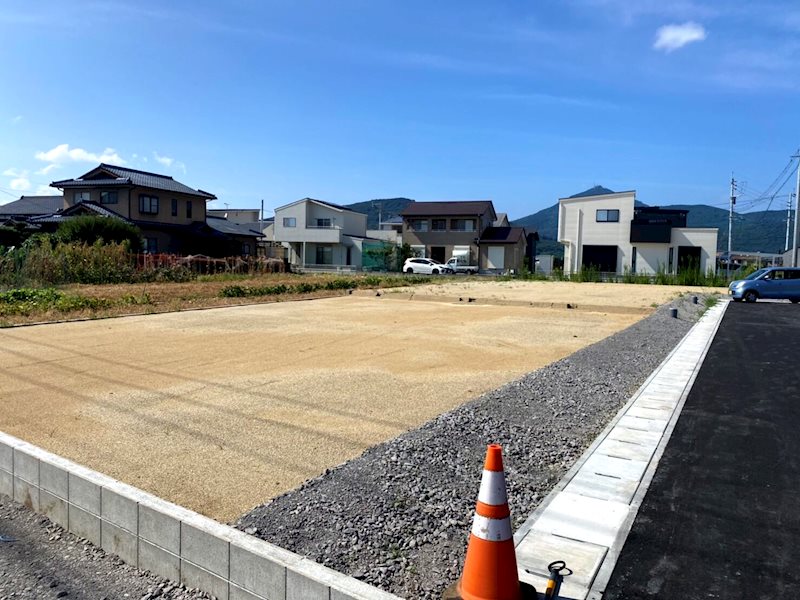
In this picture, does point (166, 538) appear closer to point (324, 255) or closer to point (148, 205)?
point (148, 205)

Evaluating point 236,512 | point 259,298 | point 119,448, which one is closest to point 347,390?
point 119,448

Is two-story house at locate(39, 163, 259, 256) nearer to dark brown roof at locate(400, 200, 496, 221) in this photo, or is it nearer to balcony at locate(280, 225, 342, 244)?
balcony at locate(280, 225, 342, 244)

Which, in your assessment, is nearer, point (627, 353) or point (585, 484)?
point (585, 484)

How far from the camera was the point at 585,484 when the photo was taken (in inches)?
147

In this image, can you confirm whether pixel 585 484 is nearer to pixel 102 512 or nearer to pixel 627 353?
pixel 102 512

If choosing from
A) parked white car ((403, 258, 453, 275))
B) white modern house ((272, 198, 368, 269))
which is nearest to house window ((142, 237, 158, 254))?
white modern house ((272, 198, 368, 269))

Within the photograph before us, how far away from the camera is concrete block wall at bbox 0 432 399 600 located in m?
2.49

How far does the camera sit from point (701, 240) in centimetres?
4031

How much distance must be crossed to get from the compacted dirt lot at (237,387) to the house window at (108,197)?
27.2m

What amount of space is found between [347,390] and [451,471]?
2823mm

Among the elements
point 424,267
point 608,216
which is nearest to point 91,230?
point 424,267

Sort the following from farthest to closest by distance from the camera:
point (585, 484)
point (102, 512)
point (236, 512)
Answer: point (585, 484)
point (236, 512)
point (102, 512)

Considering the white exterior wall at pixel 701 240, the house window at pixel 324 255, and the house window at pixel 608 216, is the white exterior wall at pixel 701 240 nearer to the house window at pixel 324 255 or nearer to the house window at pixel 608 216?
the house window at pixel 608 216

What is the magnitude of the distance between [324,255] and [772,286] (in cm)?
3555
